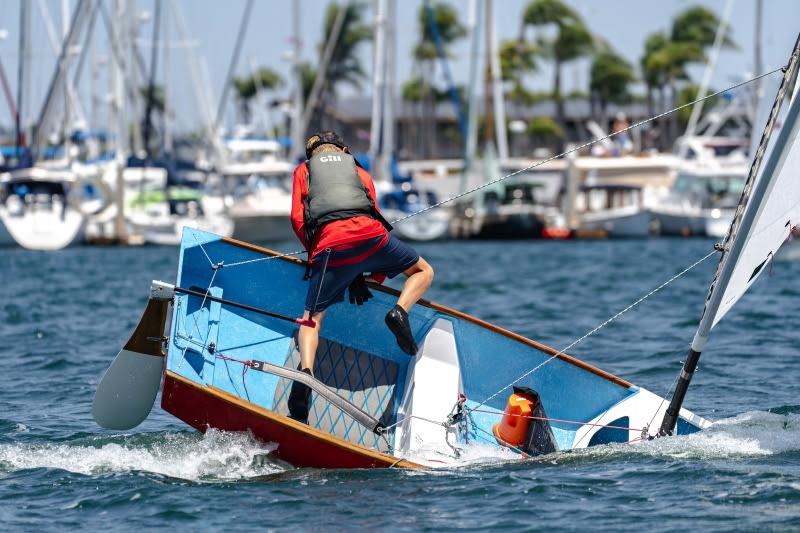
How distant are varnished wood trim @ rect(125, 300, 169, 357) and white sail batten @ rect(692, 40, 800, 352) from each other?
3.12 m

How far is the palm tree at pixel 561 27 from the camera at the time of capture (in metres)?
78.6

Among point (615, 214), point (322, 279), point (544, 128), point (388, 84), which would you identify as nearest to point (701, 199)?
point (615, 214)

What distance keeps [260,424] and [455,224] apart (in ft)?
123

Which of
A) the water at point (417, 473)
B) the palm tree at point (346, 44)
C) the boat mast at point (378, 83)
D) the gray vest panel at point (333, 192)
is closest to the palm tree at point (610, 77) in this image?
the palm tree at point (346, 44)

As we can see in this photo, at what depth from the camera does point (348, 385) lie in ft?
30.2

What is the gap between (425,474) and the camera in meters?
7.91

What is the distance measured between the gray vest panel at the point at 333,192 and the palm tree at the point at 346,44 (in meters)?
63.5

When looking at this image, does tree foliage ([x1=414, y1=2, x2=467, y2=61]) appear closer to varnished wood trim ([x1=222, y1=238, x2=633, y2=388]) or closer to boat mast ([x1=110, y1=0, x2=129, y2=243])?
boat mast ([x1=110, y1=0, x2=129, y2=243])

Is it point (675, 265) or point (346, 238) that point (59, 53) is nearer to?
point (675, 265)

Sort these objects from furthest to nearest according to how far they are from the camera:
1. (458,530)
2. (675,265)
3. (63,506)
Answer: (675,265) → (63,506) → (458,530)

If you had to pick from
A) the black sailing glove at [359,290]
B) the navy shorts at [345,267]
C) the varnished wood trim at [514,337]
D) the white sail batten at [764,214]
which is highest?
the white sail batten at [764,214]

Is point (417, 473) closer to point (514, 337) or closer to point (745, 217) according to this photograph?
point (514, 337)

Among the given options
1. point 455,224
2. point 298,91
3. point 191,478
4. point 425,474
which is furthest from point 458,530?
point 298,91

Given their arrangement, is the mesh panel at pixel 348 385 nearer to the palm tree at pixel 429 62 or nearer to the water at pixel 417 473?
the water at pixel 417 473
